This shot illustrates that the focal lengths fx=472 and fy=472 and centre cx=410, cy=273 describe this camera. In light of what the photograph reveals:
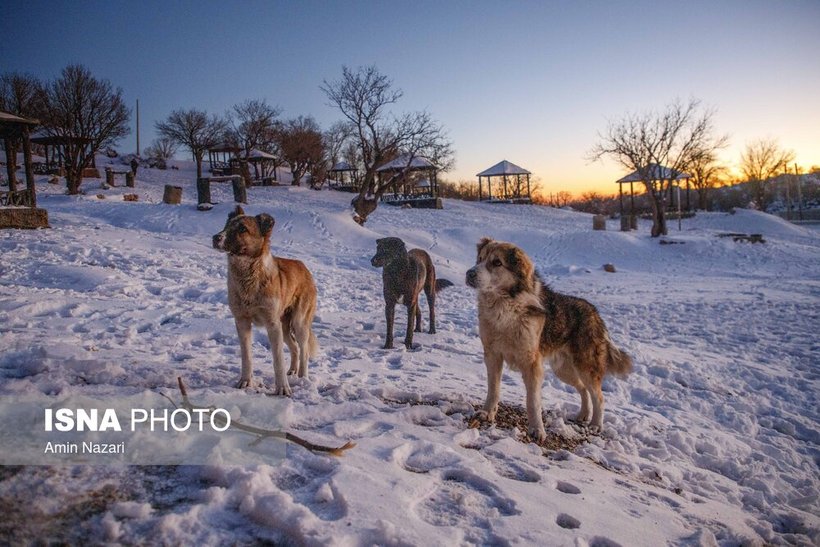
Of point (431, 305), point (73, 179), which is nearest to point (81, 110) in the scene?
point (73, 179)

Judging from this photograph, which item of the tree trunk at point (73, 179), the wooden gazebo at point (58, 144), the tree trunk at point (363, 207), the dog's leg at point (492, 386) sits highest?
the wooden gazebo at point (58, 144)

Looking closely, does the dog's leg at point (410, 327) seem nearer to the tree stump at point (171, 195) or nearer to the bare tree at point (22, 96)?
the tree stump at point (171, 195)

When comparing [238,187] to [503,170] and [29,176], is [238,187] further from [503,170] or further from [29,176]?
[503,170]

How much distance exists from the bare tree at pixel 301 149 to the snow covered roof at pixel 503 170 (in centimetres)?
2169

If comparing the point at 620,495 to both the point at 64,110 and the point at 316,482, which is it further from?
the point at 64,110

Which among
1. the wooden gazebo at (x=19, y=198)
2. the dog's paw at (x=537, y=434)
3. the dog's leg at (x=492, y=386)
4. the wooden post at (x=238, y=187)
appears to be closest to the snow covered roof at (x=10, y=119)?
the wooden gazebo at (x=19, y=198)

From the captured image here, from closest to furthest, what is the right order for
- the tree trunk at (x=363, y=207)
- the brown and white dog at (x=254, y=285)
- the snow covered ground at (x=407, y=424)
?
the snow covered ground at (x=407, y=424) → the brown and white dog at (x=254, y=285) → the tree trunk at (x=363, y=207)

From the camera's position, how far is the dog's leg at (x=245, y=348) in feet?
14.1

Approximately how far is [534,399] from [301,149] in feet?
194

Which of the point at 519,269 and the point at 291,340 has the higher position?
the point at 519,269

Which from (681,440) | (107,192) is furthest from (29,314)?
(107,192)

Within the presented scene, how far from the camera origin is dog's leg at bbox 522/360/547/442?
4.03m

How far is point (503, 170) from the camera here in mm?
51438

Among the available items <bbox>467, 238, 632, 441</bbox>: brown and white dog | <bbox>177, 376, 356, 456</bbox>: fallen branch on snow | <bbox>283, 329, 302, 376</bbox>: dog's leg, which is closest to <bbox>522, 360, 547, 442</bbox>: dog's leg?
<bbox>467, 238, 632, 441</bbox>: brown and white dog
